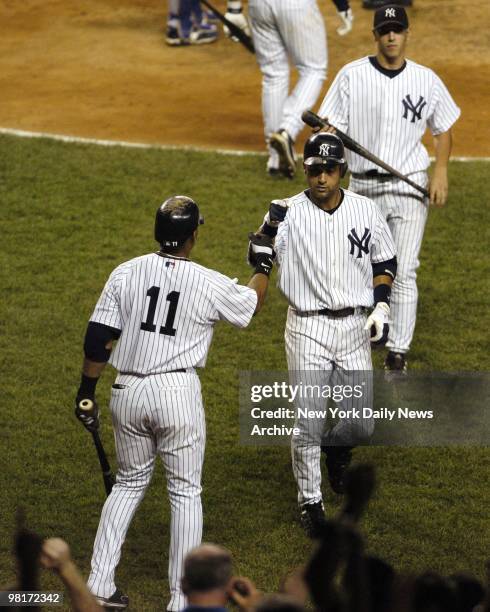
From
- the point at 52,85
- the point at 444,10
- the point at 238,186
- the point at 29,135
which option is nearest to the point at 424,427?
the point at 238,186

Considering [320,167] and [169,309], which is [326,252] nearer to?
[320,167]

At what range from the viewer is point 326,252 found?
6.60 m

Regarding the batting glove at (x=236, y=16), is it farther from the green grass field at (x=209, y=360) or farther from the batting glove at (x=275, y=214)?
the batting glove at (x=275, y=214)

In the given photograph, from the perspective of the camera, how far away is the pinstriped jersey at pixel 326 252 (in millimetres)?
6598

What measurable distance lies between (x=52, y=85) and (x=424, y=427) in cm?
827

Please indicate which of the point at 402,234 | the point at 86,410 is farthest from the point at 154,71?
the point at 86,410

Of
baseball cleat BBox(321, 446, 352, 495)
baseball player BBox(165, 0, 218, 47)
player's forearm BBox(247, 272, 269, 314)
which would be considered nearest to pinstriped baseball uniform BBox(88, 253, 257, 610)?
player's forearm BBox(247, 272, 269, 314)

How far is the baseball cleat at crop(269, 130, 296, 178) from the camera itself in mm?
11454

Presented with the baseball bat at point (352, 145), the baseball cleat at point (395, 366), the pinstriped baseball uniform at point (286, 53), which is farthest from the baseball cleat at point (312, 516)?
the pinstriped baseball uniform at point (286, 53)

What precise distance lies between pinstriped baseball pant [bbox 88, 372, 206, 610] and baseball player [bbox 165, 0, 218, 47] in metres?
10.8

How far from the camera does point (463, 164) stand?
1227 cm

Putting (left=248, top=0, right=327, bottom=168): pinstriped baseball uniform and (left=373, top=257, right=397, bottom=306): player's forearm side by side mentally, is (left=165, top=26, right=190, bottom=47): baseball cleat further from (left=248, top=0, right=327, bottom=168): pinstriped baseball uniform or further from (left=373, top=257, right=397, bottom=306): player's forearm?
(left=373, top=257, right=397, bottom=306): player's forearm

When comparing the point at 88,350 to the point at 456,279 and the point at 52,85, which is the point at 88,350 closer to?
the point at 456,279

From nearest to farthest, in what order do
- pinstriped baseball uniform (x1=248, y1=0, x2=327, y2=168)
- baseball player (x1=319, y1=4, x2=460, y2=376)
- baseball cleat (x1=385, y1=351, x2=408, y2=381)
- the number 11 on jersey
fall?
the number 11 on jersey → baseball player (x1=319, y1=4, x2=460, y2=376) → baseball cleat (x1=385, y1=351, x2=408, y2=381) → pinstriped baseball uniform (x1=248, y1=0, x2=327, y2=168)
